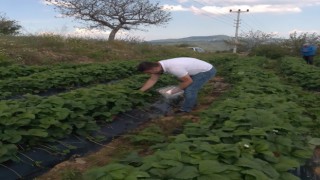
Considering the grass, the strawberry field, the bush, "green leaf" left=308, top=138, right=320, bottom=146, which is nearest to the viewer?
the strawberry field

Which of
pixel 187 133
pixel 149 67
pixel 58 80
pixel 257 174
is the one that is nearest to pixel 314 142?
pixel 187 133

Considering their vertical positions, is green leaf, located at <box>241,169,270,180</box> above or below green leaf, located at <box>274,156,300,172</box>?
above

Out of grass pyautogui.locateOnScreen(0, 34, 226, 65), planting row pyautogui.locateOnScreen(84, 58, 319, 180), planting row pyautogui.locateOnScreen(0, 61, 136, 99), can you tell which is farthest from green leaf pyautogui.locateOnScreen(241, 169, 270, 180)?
grass pyautogui.locateOnScreen(0, 34, 226, 65)

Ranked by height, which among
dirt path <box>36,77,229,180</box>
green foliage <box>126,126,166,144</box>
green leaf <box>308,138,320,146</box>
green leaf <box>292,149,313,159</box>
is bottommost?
dirt path <box>36,77,229,180</box>

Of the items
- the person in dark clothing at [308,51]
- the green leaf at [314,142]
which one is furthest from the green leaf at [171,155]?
the person in dark clothing at [308,51]

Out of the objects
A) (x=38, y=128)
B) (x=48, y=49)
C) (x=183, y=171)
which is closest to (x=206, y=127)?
(x=183, y=171)

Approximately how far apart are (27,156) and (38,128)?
14.2 inches

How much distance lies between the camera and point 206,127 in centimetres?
384

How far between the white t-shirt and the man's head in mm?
Result: 107

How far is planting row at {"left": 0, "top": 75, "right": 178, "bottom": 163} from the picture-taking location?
3.92 m

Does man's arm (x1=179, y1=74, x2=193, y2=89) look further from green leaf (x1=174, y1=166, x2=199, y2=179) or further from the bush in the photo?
the bush

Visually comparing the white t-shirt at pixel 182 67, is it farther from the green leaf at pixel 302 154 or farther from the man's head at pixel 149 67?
the green leaf at pixel 302 154

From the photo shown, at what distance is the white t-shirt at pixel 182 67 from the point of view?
5.86 metres

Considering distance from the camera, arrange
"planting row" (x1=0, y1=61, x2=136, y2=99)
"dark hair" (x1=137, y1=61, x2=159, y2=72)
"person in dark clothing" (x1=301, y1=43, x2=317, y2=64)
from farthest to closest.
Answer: "person in dark clothing" (x1=301, y1=43, x2=317, y2=64)
"planting row" (x1=0, y1=61, x2=136, y2=99)
"dark hair" (x1=137, y1=61, x2=159, y2=72)
